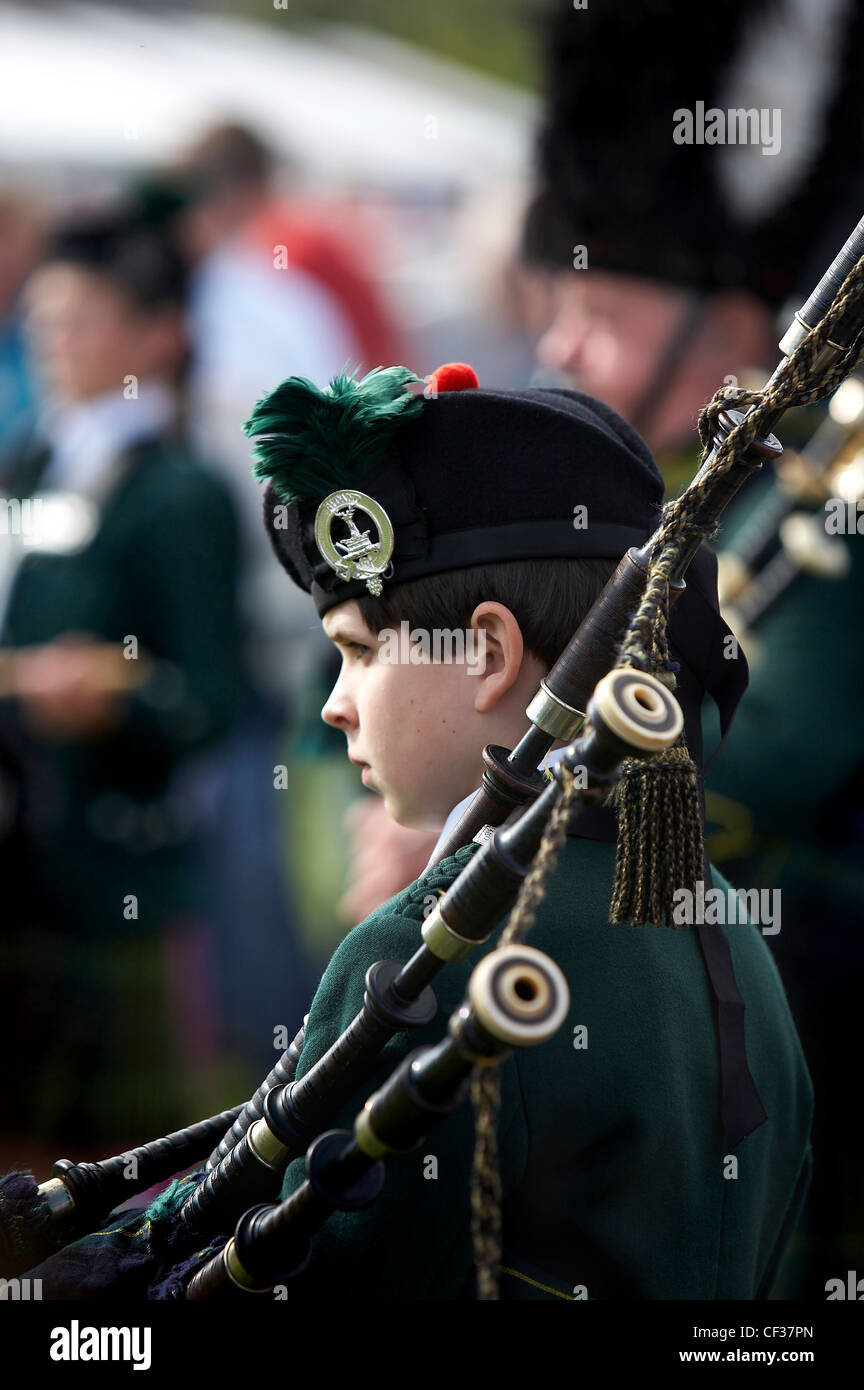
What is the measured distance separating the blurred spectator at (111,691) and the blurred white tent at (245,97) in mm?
1607

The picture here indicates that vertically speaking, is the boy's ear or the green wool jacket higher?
the boy's ear

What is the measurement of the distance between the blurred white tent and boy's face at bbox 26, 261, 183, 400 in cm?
154

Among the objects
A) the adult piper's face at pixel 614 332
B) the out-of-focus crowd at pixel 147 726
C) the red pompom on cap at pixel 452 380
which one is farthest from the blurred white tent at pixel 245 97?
the red pompom on cap at pixel 452 380

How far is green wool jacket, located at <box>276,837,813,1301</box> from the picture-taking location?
5.39 ft

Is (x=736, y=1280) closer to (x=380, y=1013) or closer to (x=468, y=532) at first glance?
(x=380, y=1013)

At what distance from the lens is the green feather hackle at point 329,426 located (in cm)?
181

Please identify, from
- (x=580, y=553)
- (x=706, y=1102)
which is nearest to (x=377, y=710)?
(x=580, y=553)

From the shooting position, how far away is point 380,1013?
1.57 meters

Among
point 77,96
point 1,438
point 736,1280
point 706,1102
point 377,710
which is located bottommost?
point 736,1280

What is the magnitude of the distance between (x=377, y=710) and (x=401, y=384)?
37cm

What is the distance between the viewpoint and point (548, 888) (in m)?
1.75

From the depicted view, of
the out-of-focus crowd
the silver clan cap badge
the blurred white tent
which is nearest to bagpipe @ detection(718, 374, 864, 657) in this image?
the out-of-focus crowd

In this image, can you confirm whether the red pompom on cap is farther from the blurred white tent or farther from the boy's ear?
the blurred white tent

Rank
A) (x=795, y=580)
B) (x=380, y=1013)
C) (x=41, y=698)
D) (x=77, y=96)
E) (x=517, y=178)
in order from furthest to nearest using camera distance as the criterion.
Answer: (x=77, y=96), (x=517, y=178), (x=41, y=698), (x=795, y=580), (x=380, y=1013)
